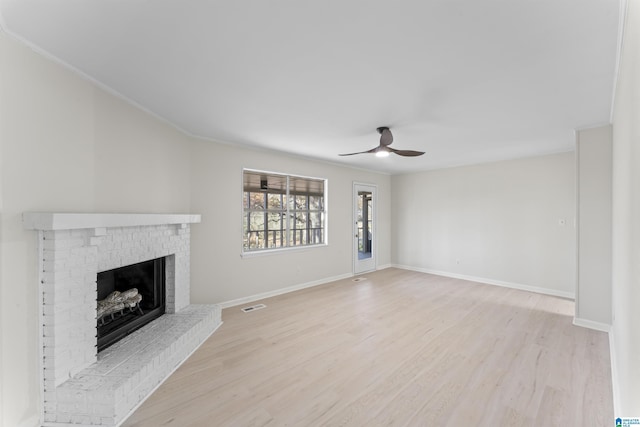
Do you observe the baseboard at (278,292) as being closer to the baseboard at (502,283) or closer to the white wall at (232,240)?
the white wall at (232,240)

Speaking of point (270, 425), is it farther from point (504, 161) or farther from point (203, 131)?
point (504, 161)

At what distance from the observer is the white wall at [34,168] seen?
158 cm

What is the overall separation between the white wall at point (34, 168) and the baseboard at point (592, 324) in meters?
5.44

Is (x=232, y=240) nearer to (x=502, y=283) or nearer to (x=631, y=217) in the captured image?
(x=631, y=217)

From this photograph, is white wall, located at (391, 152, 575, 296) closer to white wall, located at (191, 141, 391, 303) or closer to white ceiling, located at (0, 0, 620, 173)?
white ceiling, located at (0, 0, 620, 173)

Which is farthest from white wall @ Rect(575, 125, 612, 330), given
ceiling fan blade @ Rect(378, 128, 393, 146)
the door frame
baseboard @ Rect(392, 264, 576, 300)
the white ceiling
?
the door frame

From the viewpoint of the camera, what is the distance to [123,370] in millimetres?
1997

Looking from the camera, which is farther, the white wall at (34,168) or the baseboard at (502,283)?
the baseboard at (502,283)

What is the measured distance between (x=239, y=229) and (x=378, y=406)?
3.05 meters

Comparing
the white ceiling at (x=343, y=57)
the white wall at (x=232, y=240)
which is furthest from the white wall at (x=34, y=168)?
the white wall at (x=232, y=240)

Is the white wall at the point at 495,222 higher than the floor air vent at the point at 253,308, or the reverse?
the white wall at the point at 495,222

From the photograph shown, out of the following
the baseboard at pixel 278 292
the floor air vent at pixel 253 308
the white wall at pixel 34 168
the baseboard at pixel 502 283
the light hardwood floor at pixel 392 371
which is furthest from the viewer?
the baseboard at pixel 502 283

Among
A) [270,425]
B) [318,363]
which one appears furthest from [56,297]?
[318,363]

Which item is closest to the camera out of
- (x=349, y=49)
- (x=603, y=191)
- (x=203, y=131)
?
(x=349, y=49)
